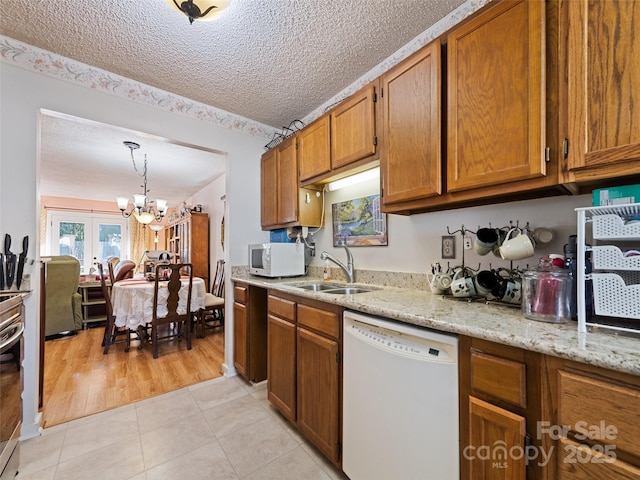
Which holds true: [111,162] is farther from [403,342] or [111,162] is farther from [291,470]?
[403,342]

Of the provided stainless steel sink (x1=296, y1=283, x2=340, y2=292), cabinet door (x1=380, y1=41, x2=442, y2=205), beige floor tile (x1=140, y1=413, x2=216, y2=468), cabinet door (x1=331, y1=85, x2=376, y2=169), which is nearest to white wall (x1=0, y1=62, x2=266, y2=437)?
beige floor tile (x1=140, y1=413, x2=216, y2=468)

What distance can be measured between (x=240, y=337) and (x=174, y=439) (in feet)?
2.74

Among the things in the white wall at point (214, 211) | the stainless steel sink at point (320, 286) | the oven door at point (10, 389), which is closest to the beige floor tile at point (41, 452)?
the oven door at point (10, 389)

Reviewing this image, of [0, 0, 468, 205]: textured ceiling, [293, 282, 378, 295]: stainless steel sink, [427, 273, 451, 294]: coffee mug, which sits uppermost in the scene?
[0, 0, 468, 205]: textured ceiling

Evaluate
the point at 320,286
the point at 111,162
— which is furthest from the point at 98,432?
the point at 111,162

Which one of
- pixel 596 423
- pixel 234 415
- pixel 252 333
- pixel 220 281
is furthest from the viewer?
pixel 220 281

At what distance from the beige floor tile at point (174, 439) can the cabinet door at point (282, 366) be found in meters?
0.44

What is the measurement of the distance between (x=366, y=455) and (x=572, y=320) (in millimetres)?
961

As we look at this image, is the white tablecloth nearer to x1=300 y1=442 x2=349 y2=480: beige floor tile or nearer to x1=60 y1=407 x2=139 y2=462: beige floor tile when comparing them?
x1=60 y1=407 x2=139 y2=462: beige floor tile

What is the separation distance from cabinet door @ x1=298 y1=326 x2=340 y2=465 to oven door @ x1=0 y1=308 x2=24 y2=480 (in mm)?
→ 1335

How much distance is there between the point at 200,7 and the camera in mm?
1266

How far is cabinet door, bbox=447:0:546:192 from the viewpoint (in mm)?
967

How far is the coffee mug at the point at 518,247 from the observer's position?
110 centimetres

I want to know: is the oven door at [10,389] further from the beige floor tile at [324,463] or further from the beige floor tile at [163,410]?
the beige floor tile at [324,463]
